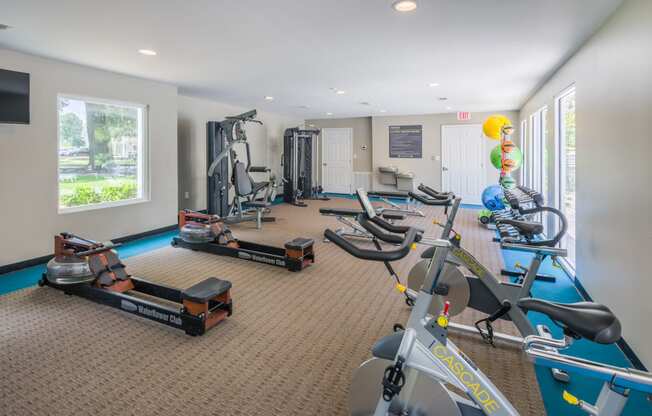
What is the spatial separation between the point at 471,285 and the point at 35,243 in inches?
184

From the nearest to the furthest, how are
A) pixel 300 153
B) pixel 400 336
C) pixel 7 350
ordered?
pixel 400 336 < pixel 7 350 < pixel 300 153

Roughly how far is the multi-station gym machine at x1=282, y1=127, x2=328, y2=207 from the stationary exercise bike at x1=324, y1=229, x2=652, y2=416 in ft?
24.7

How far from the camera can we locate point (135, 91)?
5.30 m

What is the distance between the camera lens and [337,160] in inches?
445

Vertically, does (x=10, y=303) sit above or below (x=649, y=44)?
below

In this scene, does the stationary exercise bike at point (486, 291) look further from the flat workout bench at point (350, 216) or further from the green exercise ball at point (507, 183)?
the green exercise ball at point (507, 183)

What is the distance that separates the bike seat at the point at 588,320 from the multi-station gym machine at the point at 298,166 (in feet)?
25.5

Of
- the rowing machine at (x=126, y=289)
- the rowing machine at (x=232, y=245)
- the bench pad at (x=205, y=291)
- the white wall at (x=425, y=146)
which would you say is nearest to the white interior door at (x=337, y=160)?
the white wall at (x=425, y=146)

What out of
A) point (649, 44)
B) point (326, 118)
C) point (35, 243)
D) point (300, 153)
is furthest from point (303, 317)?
point (326, 118)

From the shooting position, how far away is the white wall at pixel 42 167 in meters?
3.93

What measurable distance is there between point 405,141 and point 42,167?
322 inches

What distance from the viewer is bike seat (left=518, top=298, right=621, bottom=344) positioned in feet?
3.67

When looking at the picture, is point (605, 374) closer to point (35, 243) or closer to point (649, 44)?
point (649, 44)

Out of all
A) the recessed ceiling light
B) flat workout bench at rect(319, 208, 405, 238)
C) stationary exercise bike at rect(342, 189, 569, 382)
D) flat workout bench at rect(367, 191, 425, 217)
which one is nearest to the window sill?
flat workout bench at rect(319, 208, 405, 238)
